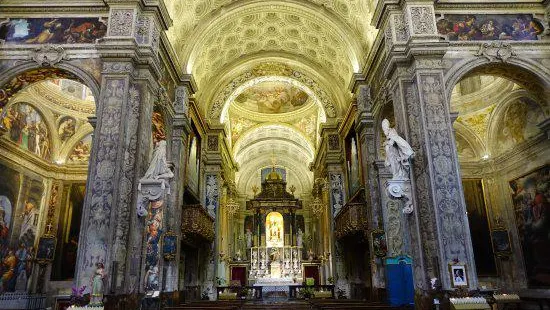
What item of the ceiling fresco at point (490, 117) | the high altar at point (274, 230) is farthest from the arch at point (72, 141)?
the high altar at point (274, 230)

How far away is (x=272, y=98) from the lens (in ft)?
89.2

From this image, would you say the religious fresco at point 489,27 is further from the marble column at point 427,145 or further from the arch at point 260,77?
the arch at point 260,77

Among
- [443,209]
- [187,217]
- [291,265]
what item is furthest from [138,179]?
[291,265]

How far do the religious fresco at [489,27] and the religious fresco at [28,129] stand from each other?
46.1 feet

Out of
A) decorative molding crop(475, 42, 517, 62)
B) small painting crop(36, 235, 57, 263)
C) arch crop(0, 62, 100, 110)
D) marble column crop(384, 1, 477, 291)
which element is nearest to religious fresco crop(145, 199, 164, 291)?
arch crop(0, 62, 100, 110)

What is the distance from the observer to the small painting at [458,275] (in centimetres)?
823

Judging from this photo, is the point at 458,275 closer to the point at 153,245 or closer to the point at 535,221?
the point at 535,221

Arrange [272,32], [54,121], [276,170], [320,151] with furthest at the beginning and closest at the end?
[276,170] → [320,151] → [272,32] → [54,121]

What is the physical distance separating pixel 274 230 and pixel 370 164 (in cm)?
2112

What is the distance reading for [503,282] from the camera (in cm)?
1499

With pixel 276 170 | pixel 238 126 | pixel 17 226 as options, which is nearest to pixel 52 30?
pixel 17 226

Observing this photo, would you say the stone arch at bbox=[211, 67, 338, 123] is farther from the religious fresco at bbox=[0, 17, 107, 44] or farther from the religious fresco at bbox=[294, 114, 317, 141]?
the religious fresco at bbox=[0, 17, 107, 44]

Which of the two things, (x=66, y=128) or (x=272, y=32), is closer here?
(x=66, y=128)

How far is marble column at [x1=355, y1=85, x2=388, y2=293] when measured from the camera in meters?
12.8
